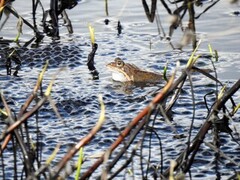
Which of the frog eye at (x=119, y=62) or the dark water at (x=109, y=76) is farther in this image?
the frog eye at (x=119, y=62)

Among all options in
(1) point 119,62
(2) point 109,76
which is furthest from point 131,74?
(2) point 109,76

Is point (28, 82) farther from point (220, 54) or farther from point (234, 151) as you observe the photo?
point (234, 151)

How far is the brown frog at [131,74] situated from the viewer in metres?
7.60

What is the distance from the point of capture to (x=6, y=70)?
7.71 metres

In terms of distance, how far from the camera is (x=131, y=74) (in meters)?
7.70

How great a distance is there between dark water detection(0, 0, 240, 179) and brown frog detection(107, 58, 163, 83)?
86mm

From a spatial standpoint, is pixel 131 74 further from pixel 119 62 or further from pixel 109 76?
pixel 109 76

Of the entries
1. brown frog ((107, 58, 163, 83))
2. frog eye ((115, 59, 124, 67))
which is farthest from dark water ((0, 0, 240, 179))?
frog eye ((115, 59, 124, 67))

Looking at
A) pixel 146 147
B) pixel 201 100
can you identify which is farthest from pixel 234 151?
pixel 201 100

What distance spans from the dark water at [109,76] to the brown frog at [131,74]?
0.28 ft

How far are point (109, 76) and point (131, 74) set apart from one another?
321mm

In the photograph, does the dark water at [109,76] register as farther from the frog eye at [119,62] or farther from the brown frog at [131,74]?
the frog eye at [119,62]

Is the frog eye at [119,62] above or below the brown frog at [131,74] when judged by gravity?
above

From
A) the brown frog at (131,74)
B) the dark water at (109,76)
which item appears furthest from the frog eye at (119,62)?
the dark water at (109,76)
